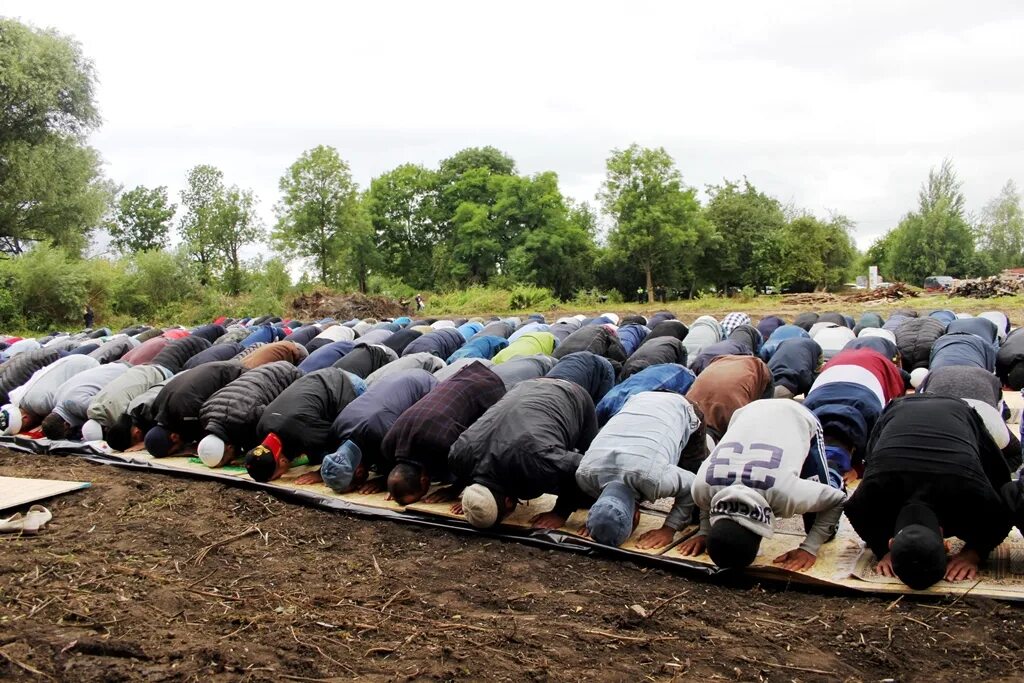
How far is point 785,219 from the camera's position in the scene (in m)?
36.6

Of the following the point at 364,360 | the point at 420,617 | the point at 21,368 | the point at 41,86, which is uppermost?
the point at 41,86

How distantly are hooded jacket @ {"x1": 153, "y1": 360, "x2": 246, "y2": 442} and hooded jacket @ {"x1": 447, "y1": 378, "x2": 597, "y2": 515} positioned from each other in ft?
9.58

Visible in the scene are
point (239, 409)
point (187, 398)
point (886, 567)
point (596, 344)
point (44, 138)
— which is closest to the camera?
point (886, 567)

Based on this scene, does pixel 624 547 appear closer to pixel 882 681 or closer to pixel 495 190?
pixel 882 681

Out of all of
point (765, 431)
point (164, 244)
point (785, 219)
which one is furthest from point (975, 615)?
point (164, 244)

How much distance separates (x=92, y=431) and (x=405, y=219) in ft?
113

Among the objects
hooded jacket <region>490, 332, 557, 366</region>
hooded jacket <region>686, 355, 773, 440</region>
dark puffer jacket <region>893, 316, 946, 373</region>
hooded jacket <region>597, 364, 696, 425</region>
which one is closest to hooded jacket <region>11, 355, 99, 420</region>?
hooded jacket <region>490, 332, 557, 366</region>

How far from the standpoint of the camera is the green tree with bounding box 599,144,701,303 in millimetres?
30219

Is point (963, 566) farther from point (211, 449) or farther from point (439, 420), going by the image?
point (211, 449)

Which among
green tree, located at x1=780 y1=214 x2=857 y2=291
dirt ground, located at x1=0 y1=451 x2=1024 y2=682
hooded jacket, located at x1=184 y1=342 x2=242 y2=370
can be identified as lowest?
dirt ground, located at x1=0 y1=451 x2=1024 y2=682

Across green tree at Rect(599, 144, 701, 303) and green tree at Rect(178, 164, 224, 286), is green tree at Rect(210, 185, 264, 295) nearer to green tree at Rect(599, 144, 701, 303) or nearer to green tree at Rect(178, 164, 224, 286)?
green tree at Rect(178, 164, 224, 286)

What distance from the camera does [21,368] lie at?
395 inches

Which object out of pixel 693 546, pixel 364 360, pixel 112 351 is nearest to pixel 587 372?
pixel 693 546

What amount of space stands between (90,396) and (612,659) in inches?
262
